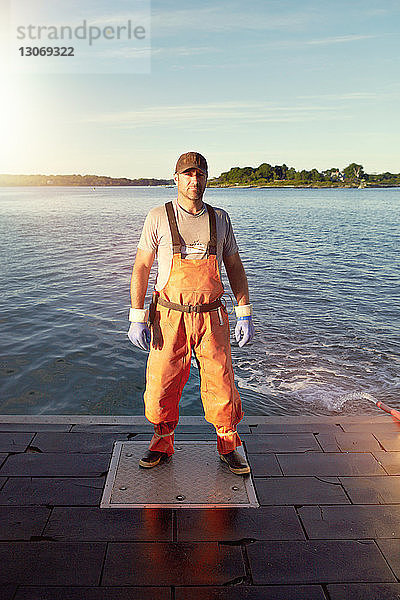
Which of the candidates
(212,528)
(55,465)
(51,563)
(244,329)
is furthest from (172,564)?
(244,329)

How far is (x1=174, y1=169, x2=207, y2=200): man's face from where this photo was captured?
3.15 metres

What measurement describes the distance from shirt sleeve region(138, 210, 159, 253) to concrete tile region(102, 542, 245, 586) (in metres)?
1.68

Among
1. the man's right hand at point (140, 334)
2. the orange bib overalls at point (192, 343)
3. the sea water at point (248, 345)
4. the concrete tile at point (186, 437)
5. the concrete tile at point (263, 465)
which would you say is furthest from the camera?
the sea water at point (248, 345)

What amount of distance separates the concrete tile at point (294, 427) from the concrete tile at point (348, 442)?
0.26 ft

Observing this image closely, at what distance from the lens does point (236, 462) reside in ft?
11.1

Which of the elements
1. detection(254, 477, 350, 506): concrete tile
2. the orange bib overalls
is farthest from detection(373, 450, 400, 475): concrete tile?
the orange bib overalls

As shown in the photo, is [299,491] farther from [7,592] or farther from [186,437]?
[7,592]

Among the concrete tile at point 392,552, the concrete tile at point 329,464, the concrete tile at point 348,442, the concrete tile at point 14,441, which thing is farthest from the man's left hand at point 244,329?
the concrete tile at point 14,441

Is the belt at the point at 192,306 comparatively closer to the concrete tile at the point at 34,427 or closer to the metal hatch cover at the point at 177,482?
the metal hatch cover at the point at 177,482

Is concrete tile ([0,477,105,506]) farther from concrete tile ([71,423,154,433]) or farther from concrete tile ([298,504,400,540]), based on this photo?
concrete tile ([298,504,400,540])

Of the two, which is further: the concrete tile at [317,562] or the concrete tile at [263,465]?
the concrete tile at [263,465]

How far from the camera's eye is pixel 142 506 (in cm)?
302

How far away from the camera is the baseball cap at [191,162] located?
315cm

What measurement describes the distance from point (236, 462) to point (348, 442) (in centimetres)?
94
